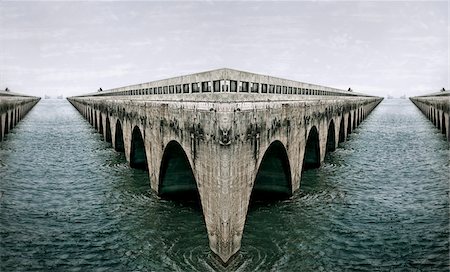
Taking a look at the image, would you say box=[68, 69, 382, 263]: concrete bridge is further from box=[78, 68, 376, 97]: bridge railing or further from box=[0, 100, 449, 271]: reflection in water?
box=[0, 100, 449, 271]: reflection in water

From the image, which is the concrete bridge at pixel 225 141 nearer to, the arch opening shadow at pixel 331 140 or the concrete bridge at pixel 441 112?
the arch opening shadow at pixel 331 140

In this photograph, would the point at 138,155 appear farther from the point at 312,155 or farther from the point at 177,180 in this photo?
the point at 312,155

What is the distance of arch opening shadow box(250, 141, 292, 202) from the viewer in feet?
67.7

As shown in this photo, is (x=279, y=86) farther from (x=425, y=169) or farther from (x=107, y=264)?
(x=107, y=264)

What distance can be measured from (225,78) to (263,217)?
10.0 m

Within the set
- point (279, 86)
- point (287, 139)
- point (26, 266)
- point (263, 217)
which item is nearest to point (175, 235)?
point (263, 217)

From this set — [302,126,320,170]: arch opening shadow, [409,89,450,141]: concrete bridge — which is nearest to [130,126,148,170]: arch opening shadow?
[302,126,320,170]: arch opening shadow

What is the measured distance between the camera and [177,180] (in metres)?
21.7

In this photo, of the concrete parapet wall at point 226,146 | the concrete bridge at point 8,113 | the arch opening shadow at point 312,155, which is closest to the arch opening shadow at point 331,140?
the arch opening shadow at point 312,155

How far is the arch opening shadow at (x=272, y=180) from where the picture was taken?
67.7 feet

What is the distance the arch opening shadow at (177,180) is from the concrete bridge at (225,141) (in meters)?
0.06

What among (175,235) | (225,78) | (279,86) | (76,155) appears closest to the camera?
(175,235)

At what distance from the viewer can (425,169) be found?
30781mm

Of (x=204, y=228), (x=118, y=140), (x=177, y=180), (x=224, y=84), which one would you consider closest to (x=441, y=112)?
(x=224, y=84)
